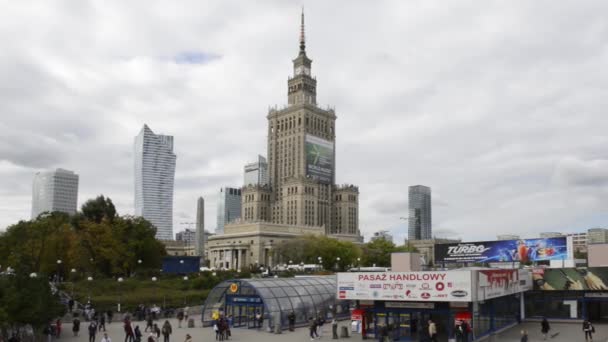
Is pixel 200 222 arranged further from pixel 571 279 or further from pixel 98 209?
pixel 571 279

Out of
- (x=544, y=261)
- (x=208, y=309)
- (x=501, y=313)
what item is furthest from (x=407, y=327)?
(x=544, y=261)

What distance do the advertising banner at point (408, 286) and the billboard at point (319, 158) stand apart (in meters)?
136

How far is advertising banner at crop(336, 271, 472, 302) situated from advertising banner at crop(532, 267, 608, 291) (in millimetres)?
18366

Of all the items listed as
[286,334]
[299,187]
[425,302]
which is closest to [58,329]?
[286,334]

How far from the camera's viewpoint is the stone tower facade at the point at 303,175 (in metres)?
172

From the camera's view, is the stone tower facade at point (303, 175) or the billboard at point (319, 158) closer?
the stone tower facade at point (303, 175)

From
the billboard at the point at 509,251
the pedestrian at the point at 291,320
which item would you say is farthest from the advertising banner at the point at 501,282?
the billboard at the point at 509,251

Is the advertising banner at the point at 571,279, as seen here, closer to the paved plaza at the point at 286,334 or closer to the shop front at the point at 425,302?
the paved plaza at the point at 286,334

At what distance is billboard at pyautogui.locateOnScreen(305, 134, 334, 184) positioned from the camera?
570 feet

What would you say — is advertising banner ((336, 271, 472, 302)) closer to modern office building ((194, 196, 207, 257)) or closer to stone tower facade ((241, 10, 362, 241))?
modern office building ((194, 196, 207, 257))

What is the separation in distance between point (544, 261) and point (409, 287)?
44.4 metres

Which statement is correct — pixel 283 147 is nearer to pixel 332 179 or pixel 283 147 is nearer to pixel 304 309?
pixel 332 179

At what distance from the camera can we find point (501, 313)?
40500 mm

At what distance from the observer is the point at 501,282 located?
123 ft
